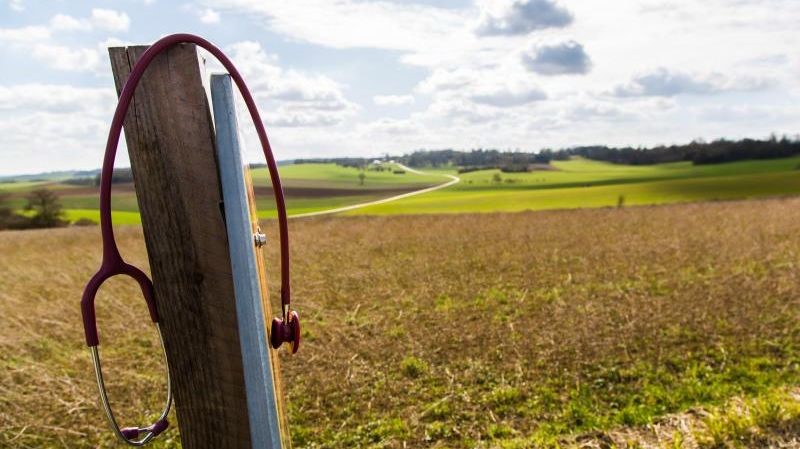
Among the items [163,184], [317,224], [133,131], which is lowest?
[317,224]

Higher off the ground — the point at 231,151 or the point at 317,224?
the point at 231,151

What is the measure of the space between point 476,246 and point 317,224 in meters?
11.9

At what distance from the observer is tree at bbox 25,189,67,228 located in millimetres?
41625

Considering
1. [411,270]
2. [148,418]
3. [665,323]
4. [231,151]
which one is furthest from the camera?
[411,270]

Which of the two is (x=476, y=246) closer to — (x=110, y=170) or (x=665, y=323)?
(x=665, y=323)

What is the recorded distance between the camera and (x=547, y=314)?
30.1 ft

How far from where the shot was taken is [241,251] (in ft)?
6.32

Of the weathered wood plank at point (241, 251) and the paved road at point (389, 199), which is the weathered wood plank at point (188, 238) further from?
the paved road at point (389, 199)

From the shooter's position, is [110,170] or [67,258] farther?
[67,258]

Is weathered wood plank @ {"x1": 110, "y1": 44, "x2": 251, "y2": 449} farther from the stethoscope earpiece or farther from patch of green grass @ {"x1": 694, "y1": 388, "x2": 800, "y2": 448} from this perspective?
patch of green grass @ {"x1": 694, "y1": 388, "x2": 800, "y2": 448}

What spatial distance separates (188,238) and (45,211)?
4717cm

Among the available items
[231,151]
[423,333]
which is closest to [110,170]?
[231,151]

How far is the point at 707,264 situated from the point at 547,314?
593 cm

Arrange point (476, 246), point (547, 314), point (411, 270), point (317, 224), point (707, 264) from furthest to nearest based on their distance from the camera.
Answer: point (317, 224), point (476, 246), point (411, 270), point (707, 264), point (547, 314)
